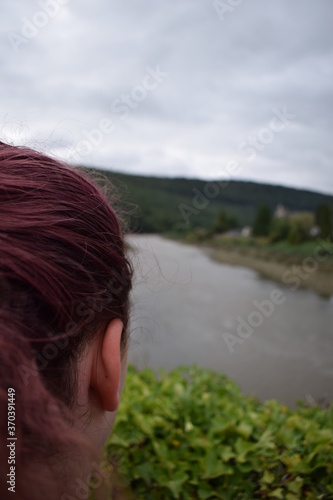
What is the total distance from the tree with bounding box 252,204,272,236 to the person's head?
793 centimetres

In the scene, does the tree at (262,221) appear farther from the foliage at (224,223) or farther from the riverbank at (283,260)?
the foliage at (224,223)

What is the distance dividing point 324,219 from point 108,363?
5.71 metres

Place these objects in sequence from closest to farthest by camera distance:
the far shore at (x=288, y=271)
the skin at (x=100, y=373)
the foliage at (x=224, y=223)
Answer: the skin at (x=100, y=373) < the far shore at (x=288, y=271) < the foliage at (x=224, y=223)

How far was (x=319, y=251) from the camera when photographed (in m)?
5.66

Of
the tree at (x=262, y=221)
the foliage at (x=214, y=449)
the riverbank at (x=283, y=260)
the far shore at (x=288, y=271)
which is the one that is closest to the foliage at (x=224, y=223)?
the riverbank at (x=283, y=260)

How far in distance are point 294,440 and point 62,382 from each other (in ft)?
4.44

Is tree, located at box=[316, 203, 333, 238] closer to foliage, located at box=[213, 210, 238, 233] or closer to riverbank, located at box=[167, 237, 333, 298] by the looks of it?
riverbank, located at box=[167, 237, 333, 298]

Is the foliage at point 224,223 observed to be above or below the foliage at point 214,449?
below

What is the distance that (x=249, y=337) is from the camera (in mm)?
4609

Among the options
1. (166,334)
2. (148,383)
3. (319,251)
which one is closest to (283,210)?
(319,251)

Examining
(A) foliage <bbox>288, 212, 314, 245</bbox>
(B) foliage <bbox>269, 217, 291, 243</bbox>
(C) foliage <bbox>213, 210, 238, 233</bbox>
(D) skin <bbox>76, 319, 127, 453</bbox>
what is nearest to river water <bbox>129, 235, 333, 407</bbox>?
(A) foliage <bbox>288, 212, 314, 245</bbox>

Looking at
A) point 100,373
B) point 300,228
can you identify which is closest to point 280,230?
point 300,228

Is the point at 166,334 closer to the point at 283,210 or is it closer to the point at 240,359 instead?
the point at 240,359

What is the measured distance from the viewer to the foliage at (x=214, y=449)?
1.60m
